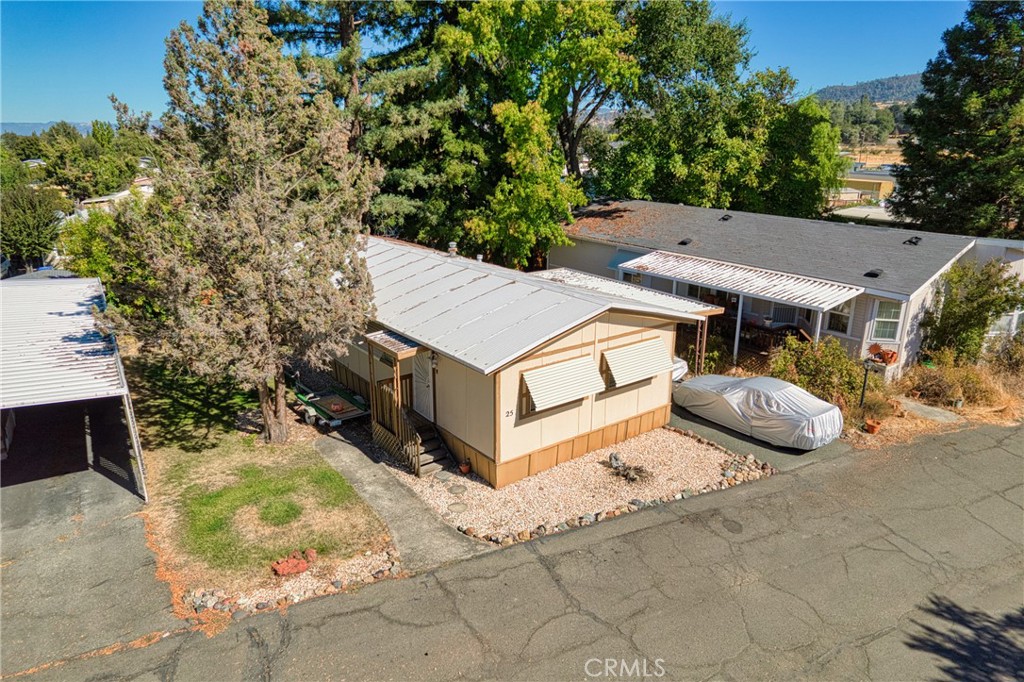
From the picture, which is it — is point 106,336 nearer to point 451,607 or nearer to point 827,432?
point 451,607

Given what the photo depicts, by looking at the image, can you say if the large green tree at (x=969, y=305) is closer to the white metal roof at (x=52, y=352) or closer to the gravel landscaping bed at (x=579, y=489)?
the gravel landscaping bed at (x=579, y=489)

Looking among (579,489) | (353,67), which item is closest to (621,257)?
(353,67)

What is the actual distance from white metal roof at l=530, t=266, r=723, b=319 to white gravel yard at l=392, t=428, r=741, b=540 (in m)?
4.13

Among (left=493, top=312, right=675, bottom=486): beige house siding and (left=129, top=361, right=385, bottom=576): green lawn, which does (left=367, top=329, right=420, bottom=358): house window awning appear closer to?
(left=493, top=312, right=675, bottom=486): beige house siding

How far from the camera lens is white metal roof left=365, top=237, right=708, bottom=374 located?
40.0 ft

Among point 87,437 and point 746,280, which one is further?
point 746,280

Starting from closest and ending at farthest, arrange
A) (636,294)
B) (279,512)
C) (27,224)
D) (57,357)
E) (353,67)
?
(279,512) → (57,357) → (636,294) → (353,67) → (27,224)

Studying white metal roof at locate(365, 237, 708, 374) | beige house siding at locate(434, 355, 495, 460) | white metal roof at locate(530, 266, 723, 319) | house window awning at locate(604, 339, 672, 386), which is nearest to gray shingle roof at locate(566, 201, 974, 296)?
white metal roof at locate(530, 266, 723, 319)

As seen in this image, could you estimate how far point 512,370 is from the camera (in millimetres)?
11938

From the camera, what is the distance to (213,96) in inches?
486

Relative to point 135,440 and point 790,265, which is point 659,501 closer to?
point 135,440

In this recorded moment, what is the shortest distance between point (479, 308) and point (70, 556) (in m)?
9.04

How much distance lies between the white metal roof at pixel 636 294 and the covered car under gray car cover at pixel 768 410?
2.16 metres

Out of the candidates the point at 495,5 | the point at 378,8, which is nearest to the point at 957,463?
the point at 495,5
